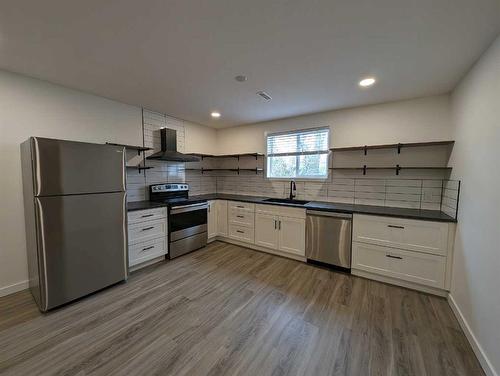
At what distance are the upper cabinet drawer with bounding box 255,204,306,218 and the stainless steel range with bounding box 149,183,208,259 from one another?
104cm

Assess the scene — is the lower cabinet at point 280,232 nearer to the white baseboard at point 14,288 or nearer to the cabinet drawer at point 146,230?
the cabinet drawer at point 146,230

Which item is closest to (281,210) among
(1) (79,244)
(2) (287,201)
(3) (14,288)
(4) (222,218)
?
(2) (287,201)

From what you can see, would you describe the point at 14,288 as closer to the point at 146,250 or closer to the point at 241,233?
the point at 146,250

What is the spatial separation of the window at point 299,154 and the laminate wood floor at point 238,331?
1.87 metres

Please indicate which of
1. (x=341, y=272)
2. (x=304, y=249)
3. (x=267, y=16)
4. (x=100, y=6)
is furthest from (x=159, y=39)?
(x=341, y=272)

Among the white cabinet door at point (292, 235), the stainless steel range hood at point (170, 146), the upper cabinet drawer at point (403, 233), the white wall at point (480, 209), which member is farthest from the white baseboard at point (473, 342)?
the stainless steel range hood at point (170, 146)

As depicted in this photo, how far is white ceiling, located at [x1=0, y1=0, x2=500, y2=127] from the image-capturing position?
4.42 ft

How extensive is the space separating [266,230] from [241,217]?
1.83ft

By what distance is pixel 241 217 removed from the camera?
12.6 ft

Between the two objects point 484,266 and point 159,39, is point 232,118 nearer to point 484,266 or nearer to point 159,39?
point 159,39

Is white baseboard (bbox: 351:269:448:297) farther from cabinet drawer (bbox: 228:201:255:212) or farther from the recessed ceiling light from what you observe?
the recessed ceiling light

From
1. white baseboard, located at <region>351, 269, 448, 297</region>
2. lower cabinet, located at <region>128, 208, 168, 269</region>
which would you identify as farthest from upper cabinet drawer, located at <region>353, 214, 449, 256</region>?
lower cabinet, located at <region>128, 208, 168, 269</region>

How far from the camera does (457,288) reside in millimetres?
2084

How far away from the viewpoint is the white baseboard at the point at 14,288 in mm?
2270
